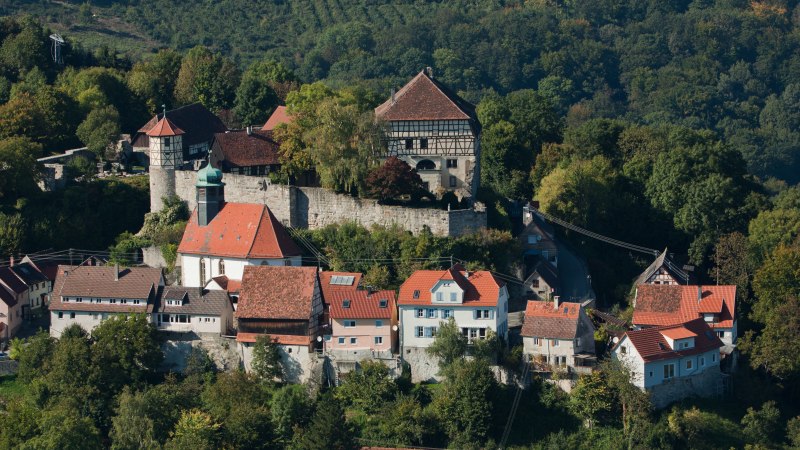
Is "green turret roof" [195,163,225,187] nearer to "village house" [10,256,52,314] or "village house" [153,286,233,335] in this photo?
"village house" [153,286,233,335]

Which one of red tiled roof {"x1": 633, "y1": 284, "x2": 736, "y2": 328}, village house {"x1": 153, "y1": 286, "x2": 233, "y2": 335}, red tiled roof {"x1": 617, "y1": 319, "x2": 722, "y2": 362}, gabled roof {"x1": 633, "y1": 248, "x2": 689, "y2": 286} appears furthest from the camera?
gabled roof {"x1": 633, "y1": 248, "x2": 689, "y2": 286}

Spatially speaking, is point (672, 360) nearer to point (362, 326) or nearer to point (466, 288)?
point (466, 288)

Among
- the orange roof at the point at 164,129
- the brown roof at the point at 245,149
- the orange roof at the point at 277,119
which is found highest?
the orange roof at the point at 277,119

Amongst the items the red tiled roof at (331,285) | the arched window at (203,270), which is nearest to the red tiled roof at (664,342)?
the red tiled roof at (331,285)

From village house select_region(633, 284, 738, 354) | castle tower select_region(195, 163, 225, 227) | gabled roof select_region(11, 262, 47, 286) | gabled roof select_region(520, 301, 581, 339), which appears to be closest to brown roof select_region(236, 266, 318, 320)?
castle tower select_region(195, 163, 225, 227)

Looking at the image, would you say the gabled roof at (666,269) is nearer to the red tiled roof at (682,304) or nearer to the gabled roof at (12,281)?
the red tiled roof at (682,304)

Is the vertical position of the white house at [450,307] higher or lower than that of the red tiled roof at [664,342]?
higher

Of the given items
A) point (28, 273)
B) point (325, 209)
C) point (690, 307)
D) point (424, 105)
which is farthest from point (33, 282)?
point (690, 307)
